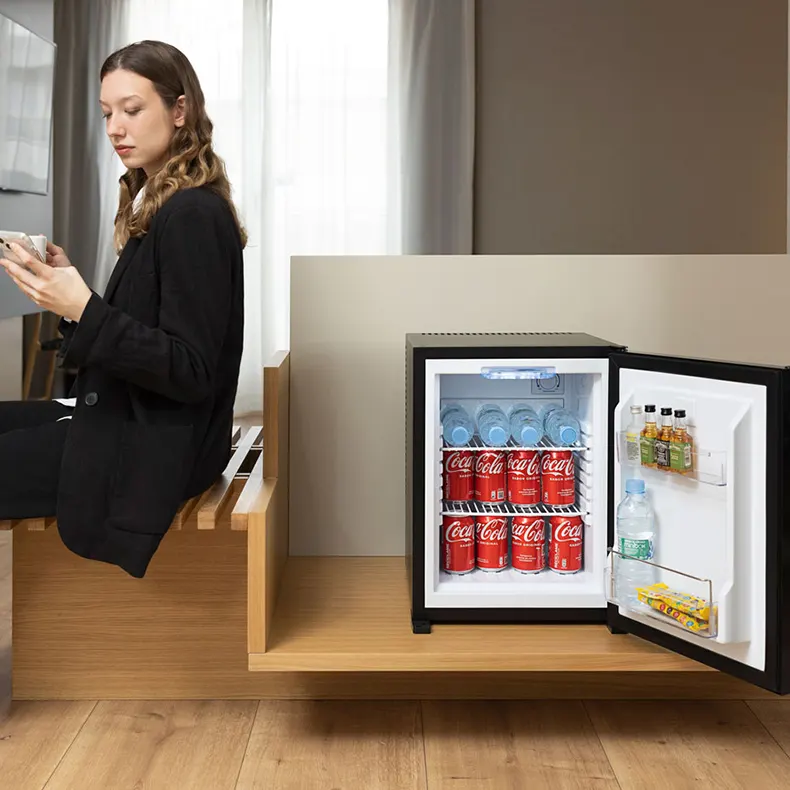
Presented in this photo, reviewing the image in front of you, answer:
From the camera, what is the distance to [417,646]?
1928 millimetres

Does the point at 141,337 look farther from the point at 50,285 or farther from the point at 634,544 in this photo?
the point at 634,544

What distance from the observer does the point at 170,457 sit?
6.00 feet

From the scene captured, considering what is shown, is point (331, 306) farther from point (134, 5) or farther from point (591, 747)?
point (134, 5)

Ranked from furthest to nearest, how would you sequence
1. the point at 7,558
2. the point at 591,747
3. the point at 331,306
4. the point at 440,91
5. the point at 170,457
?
the point at 440,91 < the point at 7,558 < the point at 331,306 < the point at 591,747 < the point at 170,457

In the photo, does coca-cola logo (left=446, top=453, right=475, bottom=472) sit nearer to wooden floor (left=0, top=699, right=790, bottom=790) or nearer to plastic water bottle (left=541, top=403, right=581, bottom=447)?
plastic water bottle (left=541, top=403, right=581, bottom=447)

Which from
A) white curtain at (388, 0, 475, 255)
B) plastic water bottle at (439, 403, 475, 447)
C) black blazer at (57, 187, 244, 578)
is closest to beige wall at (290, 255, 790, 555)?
plastic water bottle at (439, 403, 475, 447)

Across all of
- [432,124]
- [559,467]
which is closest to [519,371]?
[559,467]

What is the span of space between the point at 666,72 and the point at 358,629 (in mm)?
4967

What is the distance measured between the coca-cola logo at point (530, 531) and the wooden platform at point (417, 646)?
0.19 m

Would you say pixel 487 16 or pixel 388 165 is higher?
pixel 487 16

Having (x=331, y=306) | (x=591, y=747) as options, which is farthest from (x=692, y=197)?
(x=591, y=747)

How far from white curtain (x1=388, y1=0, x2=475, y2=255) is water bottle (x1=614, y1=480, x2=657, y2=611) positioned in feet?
13.5

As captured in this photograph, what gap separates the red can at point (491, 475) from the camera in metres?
2.16

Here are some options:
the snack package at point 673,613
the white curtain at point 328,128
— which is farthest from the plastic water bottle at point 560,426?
the white curtain at point 328,128
